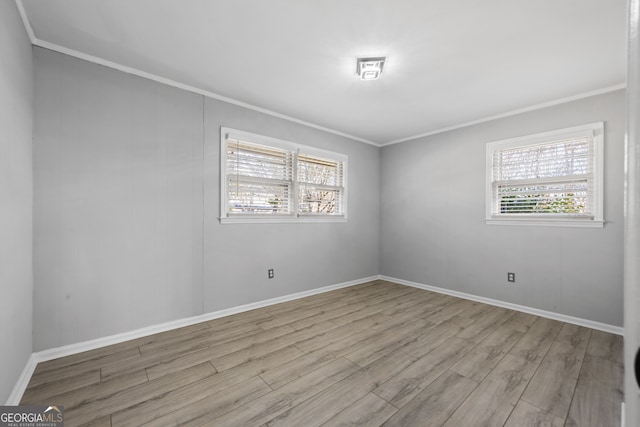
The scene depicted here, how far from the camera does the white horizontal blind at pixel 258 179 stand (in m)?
3.31

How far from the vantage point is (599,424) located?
1.59 m

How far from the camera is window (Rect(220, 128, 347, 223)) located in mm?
3291

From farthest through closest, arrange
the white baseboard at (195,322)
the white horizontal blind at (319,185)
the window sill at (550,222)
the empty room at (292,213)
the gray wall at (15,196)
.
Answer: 1. the white horizontal blind at (319,185)
2. the window sill at (550,222)
3. the white baseboard at (195,322)
4. the empty room at (292,213)
5. the gray wall at (15,196)

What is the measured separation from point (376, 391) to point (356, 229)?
3.00m

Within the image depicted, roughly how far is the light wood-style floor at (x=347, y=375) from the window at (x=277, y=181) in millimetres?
1384

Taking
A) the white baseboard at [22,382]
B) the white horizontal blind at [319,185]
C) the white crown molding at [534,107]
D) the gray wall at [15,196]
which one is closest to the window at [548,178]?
the white crown molding at [534,107]

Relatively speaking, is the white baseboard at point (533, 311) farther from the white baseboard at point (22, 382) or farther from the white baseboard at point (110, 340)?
the white baseboard at point (22, 382)

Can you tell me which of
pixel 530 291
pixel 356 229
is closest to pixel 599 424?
pixel 530 291

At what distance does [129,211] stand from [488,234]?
4269 millimetres

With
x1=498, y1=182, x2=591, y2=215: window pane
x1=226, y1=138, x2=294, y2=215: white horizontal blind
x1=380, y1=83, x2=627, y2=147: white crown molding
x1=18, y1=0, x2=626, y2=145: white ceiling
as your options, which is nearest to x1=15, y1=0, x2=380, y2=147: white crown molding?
x1=18, y1=0, x2=626, y2=145: white ceiling

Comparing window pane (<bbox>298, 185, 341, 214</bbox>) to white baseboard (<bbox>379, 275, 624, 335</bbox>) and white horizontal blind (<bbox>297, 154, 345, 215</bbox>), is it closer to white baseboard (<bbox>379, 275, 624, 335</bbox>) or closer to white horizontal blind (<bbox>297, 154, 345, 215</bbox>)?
white horizontal blind (<bbox>297, 154, 345, 215</bbox>)

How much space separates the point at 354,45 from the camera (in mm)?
2229

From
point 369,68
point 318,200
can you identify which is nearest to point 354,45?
point 369,68

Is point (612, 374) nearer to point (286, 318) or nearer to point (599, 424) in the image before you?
point (599, 424)
